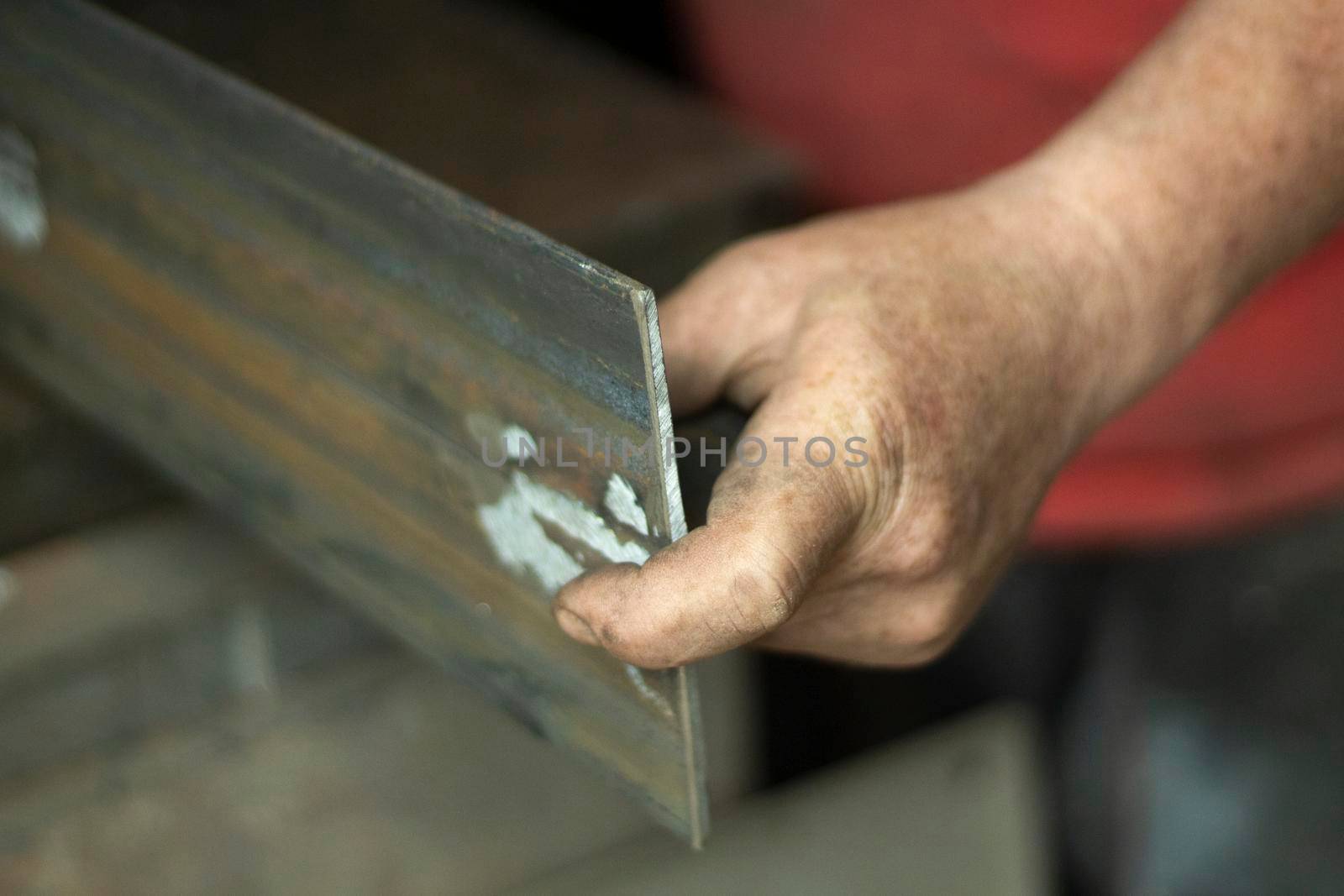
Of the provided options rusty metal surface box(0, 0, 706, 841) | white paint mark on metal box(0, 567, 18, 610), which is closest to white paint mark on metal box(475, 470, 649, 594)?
rusty metal surface box(0, 0, 706, 841)

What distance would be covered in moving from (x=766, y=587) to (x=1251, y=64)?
412mm

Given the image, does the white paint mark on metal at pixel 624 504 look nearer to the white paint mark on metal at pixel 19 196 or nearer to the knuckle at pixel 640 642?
the knuckle at pixel 640 642

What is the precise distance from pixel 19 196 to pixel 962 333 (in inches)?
21.3

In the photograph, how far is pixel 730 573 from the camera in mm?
465

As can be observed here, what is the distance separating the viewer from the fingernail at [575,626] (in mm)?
512

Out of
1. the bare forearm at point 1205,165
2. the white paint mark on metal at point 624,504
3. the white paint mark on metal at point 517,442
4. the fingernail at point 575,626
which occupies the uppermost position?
the bare forearm at point 1205,165

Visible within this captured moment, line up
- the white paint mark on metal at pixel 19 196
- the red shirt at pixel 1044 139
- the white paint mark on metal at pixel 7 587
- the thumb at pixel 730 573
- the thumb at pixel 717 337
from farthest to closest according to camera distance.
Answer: the red shirt at pixel 1044 139, the white paint mark on metal at pixel 7 587, the white paint mark on metal at pixel 19 196, the thumb at pixel 717 337, the thumb at pixel 730 573

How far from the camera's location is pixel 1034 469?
65 centimetres

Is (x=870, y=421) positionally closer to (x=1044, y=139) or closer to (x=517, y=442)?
(x=517, y=442)

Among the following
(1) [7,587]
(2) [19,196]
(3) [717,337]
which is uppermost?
(3) [717,337]

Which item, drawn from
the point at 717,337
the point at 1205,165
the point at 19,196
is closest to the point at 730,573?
the point at 717,337

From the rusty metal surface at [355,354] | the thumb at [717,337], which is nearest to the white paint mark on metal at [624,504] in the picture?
the rusty metal surface at [355,354]

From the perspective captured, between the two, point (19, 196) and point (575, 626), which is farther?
point (19, 196)

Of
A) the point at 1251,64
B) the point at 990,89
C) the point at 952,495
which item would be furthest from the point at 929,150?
the point at 952,495
